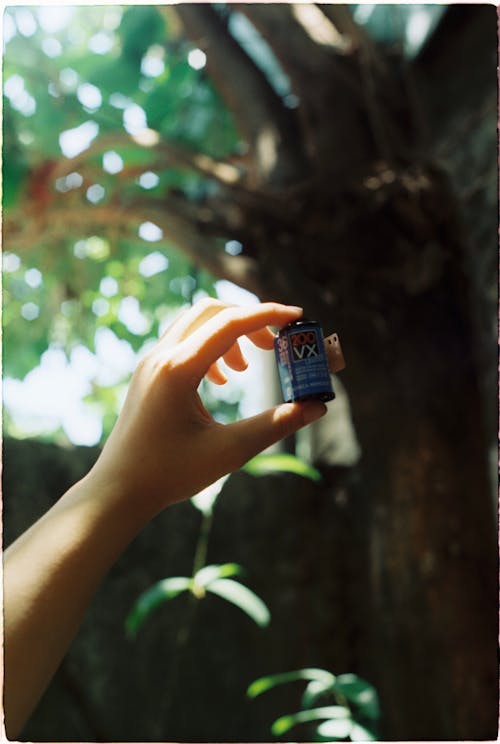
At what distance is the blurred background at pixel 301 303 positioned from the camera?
1.43m

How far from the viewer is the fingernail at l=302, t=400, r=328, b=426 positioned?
28.9 inches

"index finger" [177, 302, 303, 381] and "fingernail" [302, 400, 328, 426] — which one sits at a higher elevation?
"index finger" [177, 302, 303, 381]

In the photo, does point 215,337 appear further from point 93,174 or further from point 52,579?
point 93,174

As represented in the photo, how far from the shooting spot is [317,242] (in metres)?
1.48

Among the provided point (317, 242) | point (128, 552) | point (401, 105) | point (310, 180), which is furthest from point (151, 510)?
point (401, 105)

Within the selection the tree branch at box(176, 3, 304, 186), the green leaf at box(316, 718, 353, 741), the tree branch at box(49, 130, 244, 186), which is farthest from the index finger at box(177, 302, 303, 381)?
the tree branch at box(176, 3, 304, 186)

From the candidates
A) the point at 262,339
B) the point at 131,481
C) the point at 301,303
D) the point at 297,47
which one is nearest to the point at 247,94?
the point at 297,47

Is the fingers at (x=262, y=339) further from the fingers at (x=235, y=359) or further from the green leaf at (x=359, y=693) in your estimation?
the green leaf at (x=359, y=693)

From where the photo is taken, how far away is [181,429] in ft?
2.24

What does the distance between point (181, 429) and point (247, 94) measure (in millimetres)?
1373

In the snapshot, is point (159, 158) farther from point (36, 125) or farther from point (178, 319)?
point (178, 319)

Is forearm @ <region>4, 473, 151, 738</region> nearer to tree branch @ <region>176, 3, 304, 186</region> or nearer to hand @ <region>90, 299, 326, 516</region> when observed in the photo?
hand @ <region>90, 299, 326, 516</region>

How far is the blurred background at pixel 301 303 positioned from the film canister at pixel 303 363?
0.38m

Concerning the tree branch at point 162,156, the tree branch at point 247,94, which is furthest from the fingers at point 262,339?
the tree branch at point 247,94
